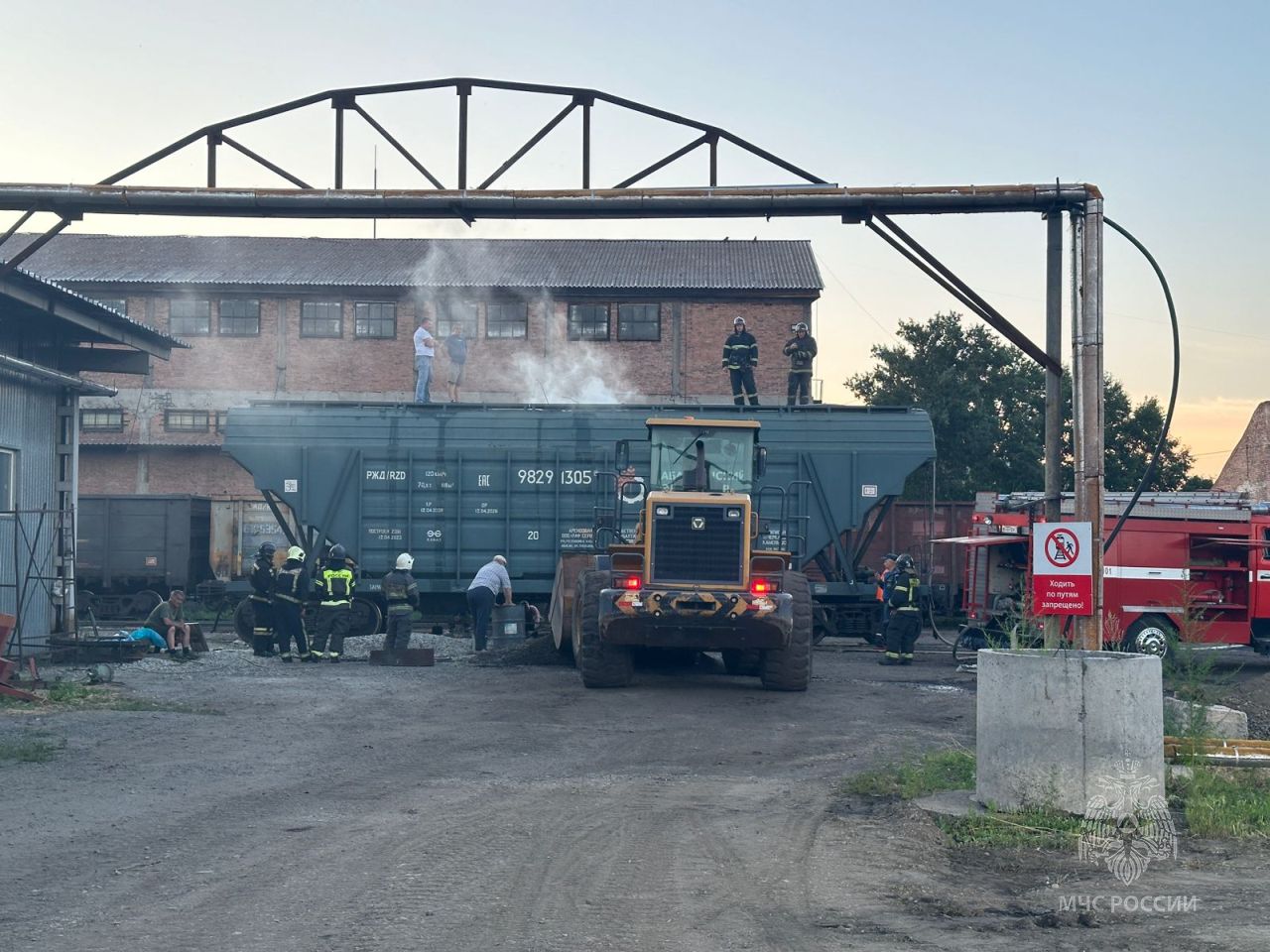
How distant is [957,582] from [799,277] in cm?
1405

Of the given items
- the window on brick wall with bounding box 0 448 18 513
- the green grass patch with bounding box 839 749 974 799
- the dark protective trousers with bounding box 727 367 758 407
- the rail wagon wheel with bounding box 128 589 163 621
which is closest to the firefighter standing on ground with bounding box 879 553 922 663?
the dark protective trousers with bounding box 727 367 758 407

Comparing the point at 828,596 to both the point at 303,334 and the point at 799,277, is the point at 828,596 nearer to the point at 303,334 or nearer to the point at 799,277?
the point at 799,277

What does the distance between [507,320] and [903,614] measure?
74.7ft

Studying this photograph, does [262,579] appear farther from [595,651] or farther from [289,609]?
[595,651]

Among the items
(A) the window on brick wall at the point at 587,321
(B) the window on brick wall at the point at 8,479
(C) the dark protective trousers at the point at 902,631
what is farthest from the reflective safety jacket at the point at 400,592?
(A) the window on brick wall at the point at 587,321

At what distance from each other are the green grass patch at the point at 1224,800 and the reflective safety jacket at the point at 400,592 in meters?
12.6

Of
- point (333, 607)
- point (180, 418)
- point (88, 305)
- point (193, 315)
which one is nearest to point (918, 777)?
point (333, 607)

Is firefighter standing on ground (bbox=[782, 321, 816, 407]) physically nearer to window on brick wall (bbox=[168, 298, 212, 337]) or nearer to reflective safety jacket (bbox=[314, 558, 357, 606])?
reflective safety jacket (bbox=[314, 558, 357, 606])

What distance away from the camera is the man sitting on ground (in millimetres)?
19391

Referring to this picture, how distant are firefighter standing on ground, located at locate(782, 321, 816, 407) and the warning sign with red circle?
1479 centimetres

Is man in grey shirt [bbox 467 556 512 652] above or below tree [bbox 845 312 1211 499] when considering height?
below

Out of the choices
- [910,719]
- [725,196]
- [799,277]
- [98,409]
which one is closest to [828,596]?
[910,719]

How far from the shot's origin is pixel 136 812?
338 inches

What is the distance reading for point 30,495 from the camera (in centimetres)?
1950
